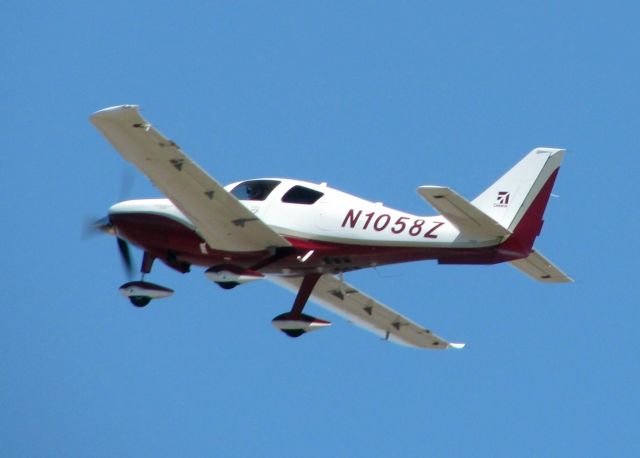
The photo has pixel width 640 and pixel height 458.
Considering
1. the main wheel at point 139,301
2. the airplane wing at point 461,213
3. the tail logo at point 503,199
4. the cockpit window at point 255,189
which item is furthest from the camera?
the main wheel at point 139,301

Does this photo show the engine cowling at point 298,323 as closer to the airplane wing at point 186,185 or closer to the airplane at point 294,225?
the airplane at point 294,225

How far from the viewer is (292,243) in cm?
3516

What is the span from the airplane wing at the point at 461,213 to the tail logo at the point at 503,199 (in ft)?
2.36

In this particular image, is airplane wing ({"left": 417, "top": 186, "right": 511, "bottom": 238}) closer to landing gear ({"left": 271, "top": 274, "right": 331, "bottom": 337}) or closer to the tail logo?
the tail logo

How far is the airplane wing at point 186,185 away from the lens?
3272cm

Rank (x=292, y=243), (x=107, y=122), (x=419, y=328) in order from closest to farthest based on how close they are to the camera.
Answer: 1. (x=107, y=122)
2. (x=292, y=243)
3. (x=419, y=328)

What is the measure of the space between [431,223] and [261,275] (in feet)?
11.0

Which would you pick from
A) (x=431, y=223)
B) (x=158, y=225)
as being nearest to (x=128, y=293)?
(x=158, y=225)

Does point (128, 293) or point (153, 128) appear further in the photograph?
point (128, 293)

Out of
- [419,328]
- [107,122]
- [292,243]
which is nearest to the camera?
[107,122]

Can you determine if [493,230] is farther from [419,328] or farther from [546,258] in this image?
[419,328]

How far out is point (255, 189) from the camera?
3584 centimetres

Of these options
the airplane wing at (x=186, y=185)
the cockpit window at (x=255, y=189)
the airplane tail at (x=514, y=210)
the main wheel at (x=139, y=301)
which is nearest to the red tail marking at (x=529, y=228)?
the airplane tail at (x=514, y=210)

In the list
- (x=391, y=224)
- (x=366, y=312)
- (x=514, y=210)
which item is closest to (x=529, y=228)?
(x=514, y=210)
